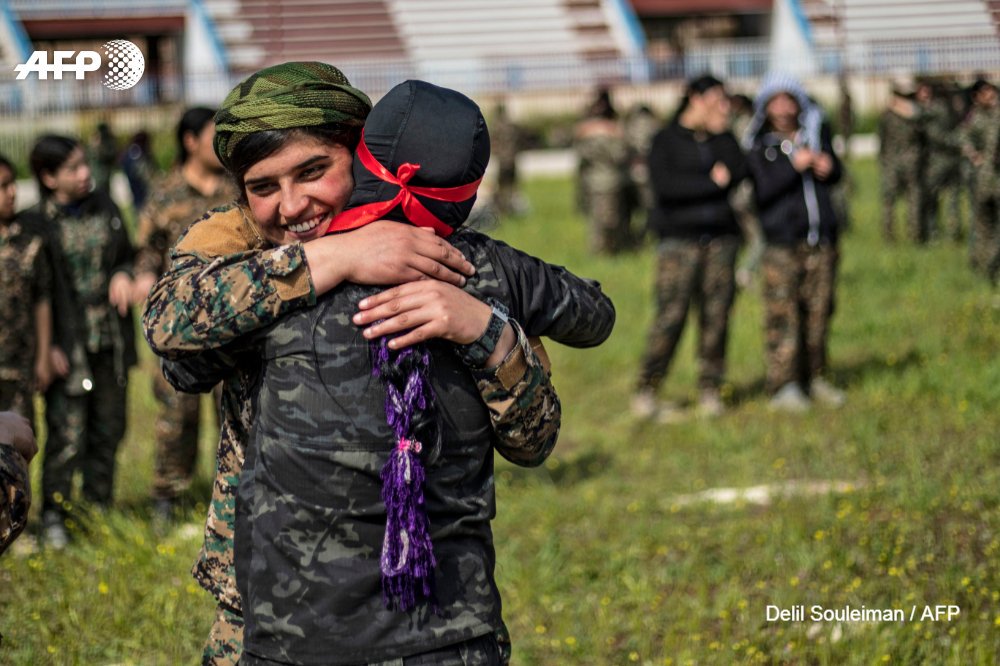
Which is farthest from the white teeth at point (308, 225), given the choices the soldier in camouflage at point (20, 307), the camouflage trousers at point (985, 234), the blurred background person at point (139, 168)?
the blurred background person at point (139, 168)

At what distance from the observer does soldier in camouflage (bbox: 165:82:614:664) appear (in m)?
2.31

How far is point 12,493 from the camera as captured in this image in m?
2.43

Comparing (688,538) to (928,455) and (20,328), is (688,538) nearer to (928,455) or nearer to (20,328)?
(928,455)

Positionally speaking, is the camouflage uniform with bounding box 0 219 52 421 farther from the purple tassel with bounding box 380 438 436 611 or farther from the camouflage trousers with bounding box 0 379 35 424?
the purple tassel with bounding box 380 438 436 611

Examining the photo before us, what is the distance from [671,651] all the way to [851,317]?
7.04 m

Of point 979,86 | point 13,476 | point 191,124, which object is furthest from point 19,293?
point 979,86

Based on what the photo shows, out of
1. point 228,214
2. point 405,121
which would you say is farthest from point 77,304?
point 405,121

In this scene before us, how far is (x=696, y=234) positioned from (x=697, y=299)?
1.83 feet

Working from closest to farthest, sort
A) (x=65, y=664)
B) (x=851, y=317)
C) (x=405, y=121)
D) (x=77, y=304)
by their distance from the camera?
1. (x=405, y=121)
2. (x=65, y=664)
3. (x=77, y=304)
4. (x=851, y=317)

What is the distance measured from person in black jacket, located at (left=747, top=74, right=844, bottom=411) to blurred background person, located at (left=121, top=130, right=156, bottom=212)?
43.4ft

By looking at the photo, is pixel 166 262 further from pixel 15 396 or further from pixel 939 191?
pixel 939 191

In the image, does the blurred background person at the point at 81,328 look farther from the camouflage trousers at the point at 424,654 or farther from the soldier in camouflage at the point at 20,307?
the camouflage trousers at the point at 424,654

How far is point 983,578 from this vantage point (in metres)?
4.98

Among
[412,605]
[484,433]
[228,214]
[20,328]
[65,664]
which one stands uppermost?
[228,214]
